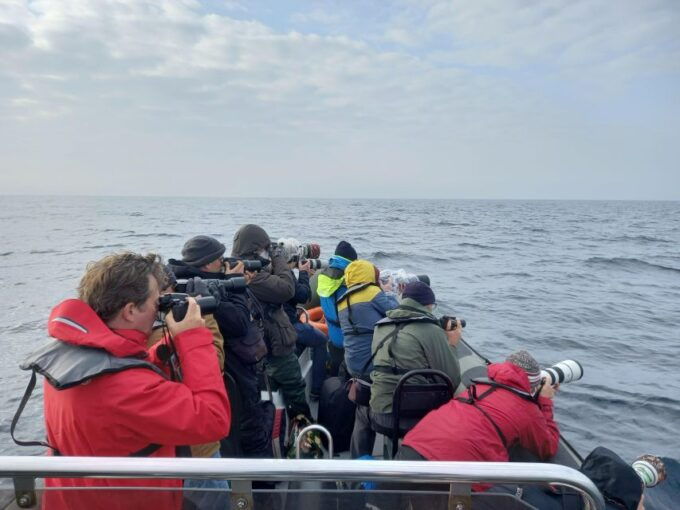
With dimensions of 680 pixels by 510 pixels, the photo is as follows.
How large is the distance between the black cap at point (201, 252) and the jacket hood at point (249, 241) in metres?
0.77

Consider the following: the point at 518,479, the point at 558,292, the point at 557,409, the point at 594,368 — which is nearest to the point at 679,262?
the point at 558,292

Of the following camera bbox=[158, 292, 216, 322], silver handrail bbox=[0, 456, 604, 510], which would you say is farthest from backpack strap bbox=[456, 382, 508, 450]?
camera bbox=[158, 292, 216, 322]

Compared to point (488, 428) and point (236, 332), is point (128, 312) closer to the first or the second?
point (236, 332)

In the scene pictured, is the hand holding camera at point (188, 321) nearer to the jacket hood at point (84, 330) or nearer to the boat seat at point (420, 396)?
the jacket hood at point (84, 330)

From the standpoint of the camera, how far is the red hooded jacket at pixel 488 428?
2.59m

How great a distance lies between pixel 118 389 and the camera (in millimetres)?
1553

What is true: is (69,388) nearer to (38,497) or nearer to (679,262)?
(38,497)

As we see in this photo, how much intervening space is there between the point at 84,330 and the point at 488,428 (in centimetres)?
221

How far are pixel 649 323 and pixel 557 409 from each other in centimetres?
685

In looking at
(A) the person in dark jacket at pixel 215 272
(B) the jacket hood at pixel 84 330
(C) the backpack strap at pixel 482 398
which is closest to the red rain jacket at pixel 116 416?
(B) the jacket hood at pixel 84 330

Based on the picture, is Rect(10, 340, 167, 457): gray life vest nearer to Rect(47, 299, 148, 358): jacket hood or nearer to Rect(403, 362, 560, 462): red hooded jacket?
Rect(47, 299, 148, 358): jacket hood

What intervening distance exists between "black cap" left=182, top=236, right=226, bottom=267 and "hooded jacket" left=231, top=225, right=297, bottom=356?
2.44ft

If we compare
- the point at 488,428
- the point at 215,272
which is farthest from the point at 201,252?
the point at 488,428

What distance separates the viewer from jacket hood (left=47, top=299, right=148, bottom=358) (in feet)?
5.15
